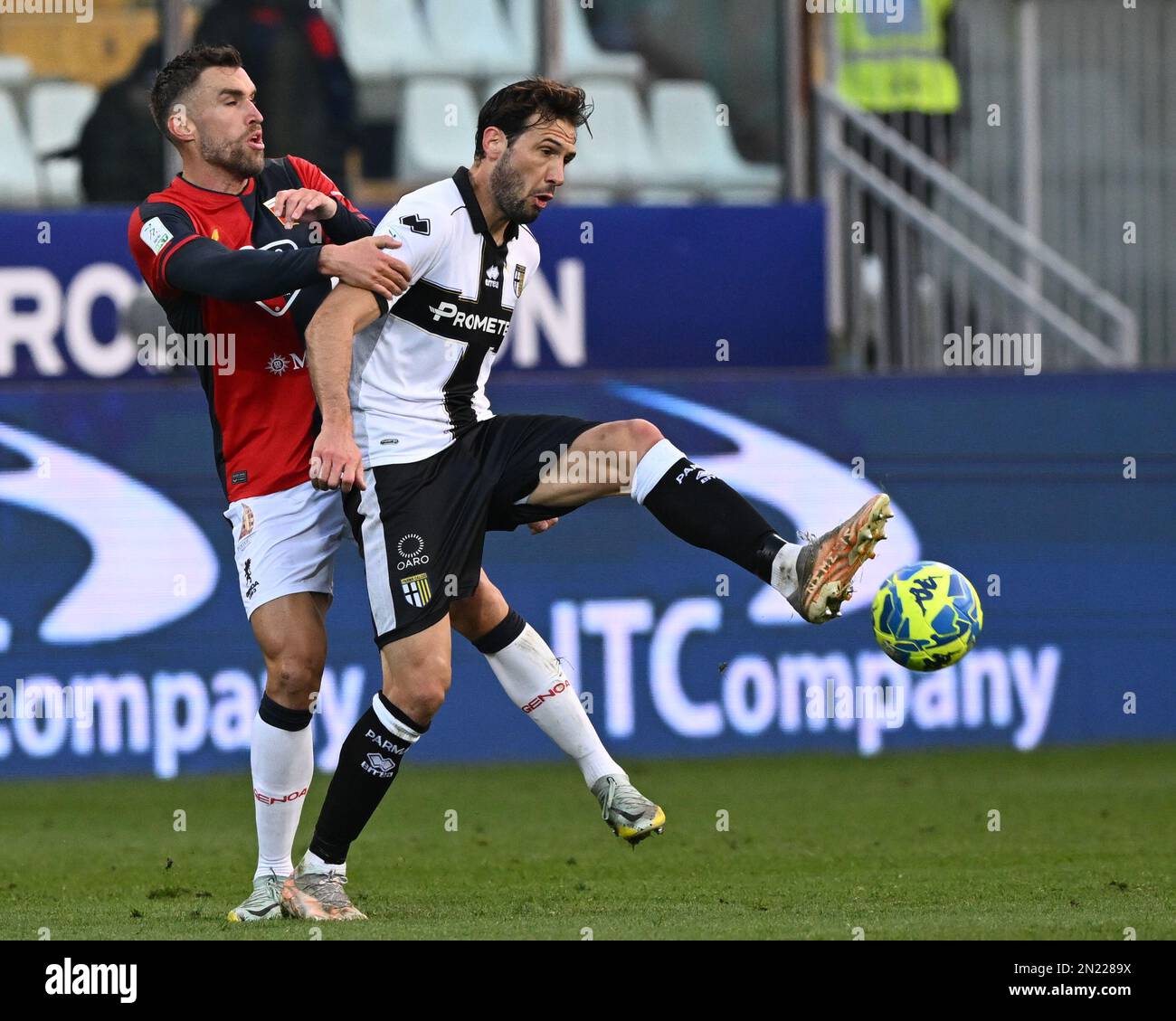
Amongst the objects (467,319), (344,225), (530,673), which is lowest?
(530,673)

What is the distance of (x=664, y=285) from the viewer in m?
11.2

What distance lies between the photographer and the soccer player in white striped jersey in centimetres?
564

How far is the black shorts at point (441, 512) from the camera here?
5.72m

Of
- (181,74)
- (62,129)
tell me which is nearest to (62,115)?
(62,129)

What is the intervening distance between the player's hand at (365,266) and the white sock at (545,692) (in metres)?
1.17

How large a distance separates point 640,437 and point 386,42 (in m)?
6.20

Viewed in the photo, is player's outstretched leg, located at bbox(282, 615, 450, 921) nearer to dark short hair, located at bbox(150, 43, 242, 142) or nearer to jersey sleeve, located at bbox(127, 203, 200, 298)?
jersey sleeve, located at bbox(127, 203, 200, 298)

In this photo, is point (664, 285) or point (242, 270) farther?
point (664, 285)

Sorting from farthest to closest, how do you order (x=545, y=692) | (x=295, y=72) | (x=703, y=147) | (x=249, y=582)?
(x=703, y=147)
(x=295, y=72)
(x=545, y=692)
(x=249, y=582)

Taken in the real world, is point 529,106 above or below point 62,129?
below

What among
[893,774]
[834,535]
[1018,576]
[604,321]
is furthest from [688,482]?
[604,321]

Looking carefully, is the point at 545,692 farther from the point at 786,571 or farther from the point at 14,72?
the point at 14,72

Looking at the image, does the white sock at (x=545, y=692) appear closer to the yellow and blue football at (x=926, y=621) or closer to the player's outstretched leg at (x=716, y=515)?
the player's outstretched leg at (x=716, y=515)

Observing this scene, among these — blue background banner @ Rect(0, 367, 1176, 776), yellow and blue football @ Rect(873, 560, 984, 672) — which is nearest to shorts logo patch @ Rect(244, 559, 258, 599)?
yellow and blue football @ Rect(873, 560, 984, 672)
